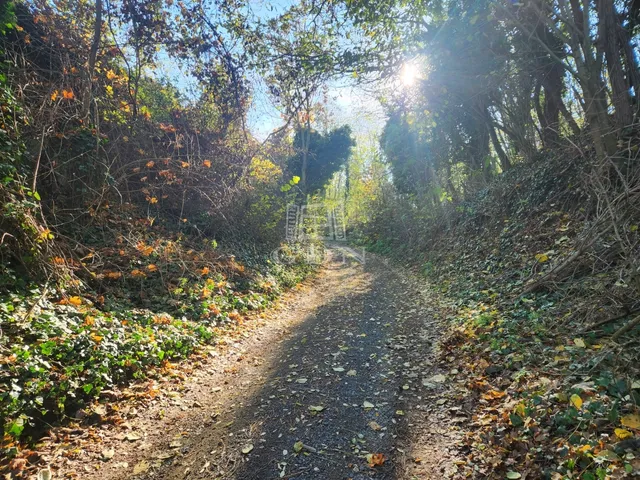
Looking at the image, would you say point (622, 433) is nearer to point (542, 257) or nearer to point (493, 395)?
point (493, 395)

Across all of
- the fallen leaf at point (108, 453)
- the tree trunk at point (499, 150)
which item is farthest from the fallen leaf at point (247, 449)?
the tree trunk at point (499, 150)

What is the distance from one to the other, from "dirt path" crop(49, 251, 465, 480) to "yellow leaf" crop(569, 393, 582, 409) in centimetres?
105

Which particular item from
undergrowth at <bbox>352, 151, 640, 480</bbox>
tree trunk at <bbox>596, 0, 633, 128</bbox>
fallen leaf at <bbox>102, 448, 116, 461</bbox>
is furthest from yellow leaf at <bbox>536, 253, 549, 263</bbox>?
fallen leaf at <bbox>102, 448, 116, 461</bbox>

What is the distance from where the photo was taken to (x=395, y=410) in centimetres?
353

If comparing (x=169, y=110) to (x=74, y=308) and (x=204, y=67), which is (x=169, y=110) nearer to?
(x=204, y=67)

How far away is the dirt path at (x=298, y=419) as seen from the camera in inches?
112

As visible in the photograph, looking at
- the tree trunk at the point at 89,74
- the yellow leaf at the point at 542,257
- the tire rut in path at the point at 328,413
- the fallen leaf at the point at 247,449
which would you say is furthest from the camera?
the tree trunk at the point at 89,74

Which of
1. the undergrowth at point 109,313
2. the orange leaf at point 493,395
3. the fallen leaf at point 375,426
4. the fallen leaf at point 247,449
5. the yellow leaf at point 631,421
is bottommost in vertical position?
the fallen leaf at point 247,449

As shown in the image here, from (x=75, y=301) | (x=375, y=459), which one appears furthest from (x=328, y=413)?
(x=75, y=301)

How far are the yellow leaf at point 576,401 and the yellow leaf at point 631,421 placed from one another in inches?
10.7

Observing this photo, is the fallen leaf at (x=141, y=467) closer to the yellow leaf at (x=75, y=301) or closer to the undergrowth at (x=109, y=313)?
the undergrowth at (x=109, y=313)

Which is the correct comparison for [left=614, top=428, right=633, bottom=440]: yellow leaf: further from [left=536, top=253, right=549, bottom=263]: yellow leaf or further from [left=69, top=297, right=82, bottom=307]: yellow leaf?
[left=69, top=297, right=82, bottom=307]: yellow leaf

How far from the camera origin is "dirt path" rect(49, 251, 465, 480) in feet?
9.33

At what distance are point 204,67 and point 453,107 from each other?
9.16m
